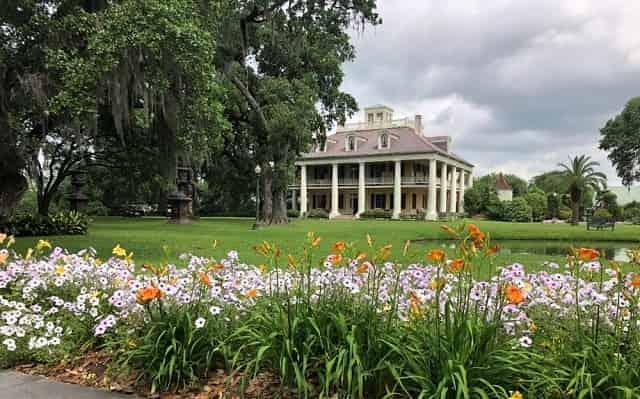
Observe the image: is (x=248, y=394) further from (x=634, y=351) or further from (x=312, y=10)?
(x=312, y=10)

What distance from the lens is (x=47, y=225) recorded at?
14.0 m

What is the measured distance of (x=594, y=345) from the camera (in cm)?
202

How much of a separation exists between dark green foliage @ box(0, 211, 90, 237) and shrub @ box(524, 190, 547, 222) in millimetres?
34478

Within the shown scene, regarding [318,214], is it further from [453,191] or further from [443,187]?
[453,191]

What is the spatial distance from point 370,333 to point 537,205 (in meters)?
39.7

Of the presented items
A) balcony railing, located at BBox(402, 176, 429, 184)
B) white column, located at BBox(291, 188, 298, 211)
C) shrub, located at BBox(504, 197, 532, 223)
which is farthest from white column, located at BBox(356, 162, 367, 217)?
shrub, located at BBox(504, 197, 532, 223)

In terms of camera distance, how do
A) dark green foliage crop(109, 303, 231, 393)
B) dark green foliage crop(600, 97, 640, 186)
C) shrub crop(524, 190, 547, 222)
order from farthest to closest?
shrub crop(524, 190, 547, 222)
dark green foliage crop(600, 97, 640, 186)
dark green foliage crop(109, 303, 231, 393)

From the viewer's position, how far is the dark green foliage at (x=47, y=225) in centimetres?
1323

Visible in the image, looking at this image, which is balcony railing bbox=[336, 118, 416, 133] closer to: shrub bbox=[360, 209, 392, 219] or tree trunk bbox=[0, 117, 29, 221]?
shrub bbox=[360, 209, 392, 219]

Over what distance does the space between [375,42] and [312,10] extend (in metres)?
3.14

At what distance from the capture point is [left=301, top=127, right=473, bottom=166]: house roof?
35.0m

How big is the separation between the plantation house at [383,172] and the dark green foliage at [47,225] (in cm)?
2236

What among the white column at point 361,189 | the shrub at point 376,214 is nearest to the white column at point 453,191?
the shrub at point 376,214

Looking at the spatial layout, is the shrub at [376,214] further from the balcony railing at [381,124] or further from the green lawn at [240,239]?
the green lawn at [240,239]
